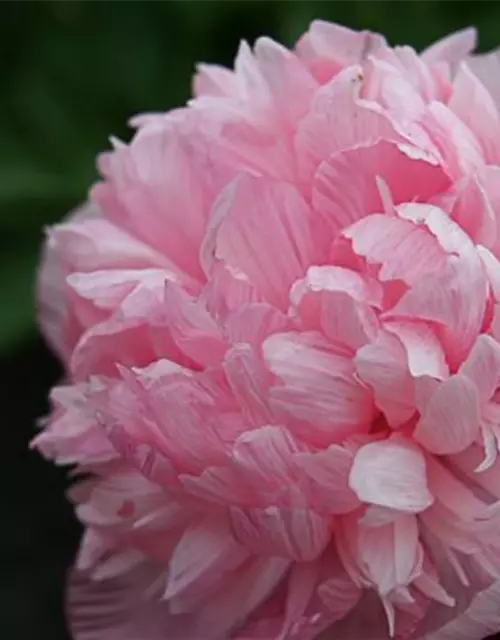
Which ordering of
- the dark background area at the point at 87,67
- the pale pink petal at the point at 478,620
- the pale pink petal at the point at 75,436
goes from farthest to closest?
the dark background area at the point at 87,67, the pale pink petal at the point at 75,436, the pale pink petal at the point at 478,620

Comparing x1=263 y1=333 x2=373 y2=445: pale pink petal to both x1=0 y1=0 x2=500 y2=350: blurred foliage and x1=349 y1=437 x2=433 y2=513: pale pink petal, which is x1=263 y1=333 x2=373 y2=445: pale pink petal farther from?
x1=0 y1=0 x2=500 y2=350: blurred foliage

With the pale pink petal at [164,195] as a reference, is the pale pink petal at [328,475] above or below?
below

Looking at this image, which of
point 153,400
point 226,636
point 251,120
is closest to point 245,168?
point 251,120

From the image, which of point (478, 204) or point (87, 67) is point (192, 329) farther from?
point (87, 67)

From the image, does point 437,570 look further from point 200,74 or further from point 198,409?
point 200,74

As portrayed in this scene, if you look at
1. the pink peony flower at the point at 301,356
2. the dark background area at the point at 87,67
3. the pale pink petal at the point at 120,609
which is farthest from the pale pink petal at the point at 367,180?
the dark background area at the point at 87,67

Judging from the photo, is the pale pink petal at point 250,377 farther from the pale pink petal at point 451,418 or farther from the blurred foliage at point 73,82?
the blurred foliage at point 73,82

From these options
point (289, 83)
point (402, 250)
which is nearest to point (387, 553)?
point (402, 250)
